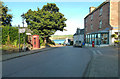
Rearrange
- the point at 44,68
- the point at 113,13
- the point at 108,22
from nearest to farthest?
the point at 44,68
the point at 113,13
the point at 108,22

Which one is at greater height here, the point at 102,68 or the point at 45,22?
the point at 45,22

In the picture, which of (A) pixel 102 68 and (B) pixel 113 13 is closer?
(A) pixel 102 68

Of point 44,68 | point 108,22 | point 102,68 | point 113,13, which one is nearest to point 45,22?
point 108,22

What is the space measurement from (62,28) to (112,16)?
45.2 ft

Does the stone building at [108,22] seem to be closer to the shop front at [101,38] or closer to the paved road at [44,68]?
the shop front at [101,38]

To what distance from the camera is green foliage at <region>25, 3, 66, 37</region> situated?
31019 millimetres

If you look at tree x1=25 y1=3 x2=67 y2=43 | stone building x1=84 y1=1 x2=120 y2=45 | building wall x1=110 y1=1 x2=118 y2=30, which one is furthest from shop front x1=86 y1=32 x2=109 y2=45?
tree x1=25 y1=3 x2=67 y2=43

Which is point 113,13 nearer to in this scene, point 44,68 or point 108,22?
point 108,22

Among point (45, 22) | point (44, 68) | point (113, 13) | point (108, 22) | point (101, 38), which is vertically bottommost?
point (44, 68)

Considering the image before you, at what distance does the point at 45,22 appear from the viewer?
30.4 meters

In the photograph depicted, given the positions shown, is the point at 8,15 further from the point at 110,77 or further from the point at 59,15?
the point at 110,77

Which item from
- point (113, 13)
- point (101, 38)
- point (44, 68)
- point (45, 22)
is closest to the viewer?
point (44, 68)

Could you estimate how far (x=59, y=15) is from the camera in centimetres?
3362

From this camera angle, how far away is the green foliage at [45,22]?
3102cm
